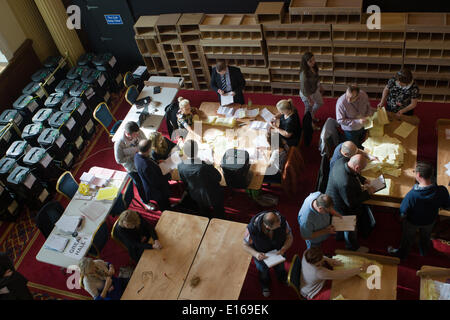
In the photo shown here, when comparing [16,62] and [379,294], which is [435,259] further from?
[16,62]

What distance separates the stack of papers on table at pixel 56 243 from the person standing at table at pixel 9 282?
0.53 meters

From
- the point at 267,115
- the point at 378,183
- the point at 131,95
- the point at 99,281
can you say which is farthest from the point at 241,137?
the point at 99,281

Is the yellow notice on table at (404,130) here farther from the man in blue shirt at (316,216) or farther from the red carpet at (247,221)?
the man in blue shirt at (316,216)

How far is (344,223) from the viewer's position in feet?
16.6

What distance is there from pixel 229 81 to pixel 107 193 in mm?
2922

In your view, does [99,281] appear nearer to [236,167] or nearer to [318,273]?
[236,167]

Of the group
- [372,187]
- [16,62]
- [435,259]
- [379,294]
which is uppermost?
[16,62]

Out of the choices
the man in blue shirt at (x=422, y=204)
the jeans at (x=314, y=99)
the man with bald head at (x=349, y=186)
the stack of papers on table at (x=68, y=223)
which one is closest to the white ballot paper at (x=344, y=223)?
the man with bald head at (x=349, y=186)

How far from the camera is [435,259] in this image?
5660 mm

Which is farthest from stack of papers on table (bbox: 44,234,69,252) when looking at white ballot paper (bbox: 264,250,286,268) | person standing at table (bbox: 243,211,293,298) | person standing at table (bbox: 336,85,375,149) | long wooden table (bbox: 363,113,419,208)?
person standing at table (bbox: 336,85,375,149)

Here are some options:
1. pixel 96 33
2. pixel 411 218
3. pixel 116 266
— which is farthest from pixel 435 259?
pixel 96 33

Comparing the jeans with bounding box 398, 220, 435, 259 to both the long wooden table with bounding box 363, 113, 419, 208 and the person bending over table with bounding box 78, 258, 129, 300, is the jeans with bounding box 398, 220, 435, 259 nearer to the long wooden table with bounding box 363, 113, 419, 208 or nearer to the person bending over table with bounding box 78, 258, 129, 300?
the long wooden table with bounding box 363, 113, 419, 208

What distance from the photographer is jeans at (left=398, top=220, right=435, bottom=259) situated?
16.8ft
